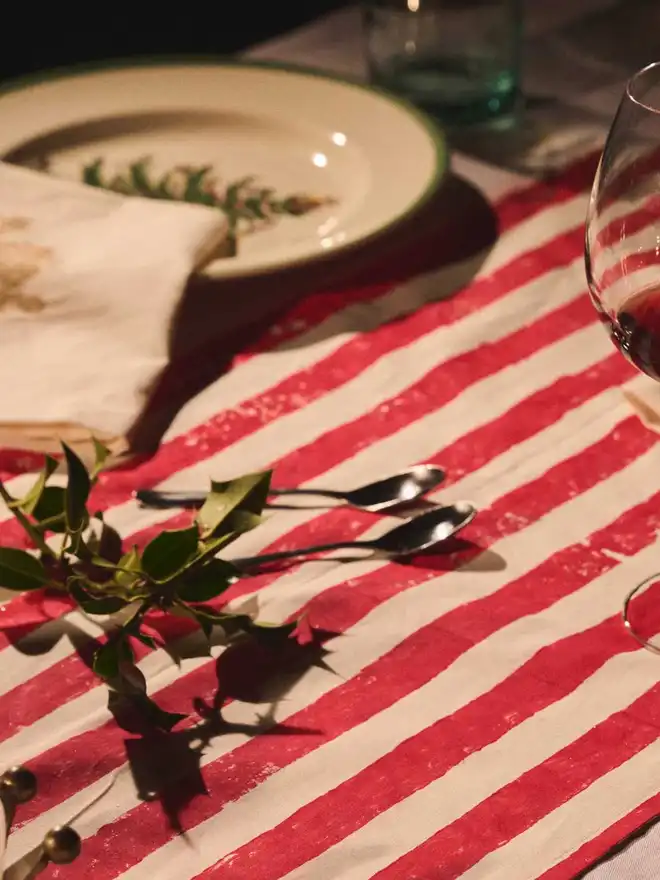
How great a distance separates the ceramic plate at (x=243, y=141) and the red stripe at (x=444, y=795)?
0.43 metres

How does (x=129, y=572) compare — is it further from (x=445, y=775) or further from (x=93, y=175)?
(x=93, y=175)

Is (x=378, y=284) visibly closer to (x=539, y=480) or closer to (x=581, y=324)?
(x=581, y=324)

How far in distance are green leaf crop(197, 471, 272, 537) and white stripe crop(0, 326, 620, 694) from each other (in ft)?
0.21

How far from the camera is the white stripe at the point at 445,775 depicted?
0.52 metres

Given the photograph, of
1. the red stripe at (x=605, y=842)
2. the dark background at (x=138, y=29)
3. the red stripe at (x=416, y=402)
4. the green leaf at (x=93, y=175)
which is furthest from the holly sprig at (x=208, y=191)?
the dark background at (x=138, y=29)

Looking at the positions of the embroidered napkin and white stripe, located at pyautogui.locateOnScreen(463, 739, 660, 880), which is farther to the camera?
the embroidered napkin

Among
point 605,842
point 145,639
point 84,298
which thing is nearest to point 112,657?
point 145,639

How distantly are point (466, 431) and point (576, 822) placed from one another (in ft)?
1.03

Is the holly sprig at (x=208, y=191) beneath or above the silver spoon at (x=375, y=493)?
above

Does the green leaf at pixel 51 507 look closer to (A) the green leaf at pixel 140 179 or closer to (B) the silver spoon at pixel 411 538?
(B) the silver spoon at pixel 411 538

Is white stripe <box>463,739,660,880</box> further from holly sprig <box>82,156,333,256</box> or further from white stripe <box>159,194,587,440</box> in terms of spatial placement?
holly sprig <box>82,156,333,256</box>

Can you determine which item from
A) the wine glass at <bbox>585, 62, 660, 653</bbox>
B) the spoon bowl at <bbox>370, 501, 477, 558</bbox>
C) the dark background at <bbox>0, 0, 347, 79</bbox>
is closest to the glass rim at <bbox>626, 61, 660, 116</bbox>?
the wine glass at <bbox>585, 62, 660, 653</bbox>

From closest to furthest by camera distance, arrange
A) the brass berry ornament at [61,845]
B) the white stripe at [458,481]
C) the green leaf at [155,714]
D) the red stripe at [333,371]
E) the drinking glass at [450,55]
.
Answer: the brass berry ornament at [61,845] < the green leaf at [155,714] < the white stripe at [458,481] < the red stripe at [333,371] < the drinking glass at [450,55]

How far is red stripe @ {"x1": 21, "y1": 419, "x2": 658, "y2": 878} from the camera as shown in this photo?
538 mm
